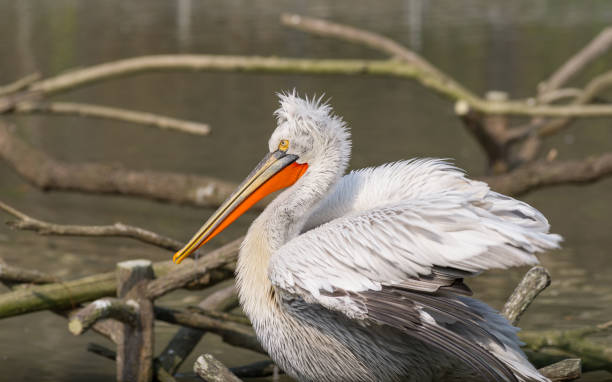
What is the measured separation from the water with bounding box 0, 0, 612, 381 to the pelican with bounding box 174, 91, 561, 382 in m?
1.32

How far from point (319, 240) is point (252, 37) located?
A: 13.8 m

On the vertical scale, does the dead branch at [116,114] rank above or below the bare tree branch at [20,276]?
above

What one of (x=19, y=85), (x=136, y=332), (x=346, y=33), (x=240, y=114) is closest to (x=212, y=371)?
(x=136, y=332)

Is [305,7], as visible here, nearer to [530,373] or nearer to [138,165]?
[138,165]

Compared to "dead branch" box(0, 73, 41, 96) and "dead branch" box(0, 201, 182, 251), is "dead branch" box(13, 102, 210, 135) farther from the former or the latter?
"dead branch" box(0, 201, 182, 251)

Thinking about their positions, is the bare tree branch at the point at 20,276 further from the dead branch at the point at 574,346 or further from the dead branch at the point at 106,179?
the dead branch at the point at 574,346

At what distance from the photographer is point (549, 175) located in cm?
534

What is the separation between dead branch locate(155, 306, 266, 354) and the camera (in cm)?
374

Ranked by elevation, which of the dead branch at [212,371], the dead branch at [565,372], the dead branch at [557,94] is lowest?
the dead branch at [212,371]

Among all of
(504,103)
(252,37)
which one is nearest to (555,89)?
(504,103)

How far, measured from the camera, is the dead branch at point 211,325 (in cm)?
374

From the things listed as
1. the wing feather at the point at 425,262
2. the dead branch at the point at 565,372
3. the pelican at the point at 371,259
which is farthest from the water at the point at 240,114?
the wing feather at the point at 425,262

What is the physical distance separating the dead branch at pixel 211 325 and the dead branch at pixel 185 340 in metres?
0.13

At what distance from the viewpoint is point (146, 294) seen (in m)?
3.67
